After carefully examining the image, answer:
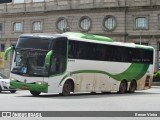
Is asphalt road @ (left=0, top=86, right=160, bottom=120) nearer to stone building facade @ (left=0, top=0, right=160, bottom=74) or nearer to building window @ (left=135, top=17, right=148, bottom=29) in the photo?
stone building facade @ (left=0, top=0, right=160, bottom=74)

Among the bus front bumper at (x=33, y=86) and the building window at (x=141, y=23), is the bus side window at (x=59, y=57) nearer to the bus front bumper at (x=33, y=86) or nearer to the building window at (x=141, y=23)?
the bus front bumper at (x=33, y=86)

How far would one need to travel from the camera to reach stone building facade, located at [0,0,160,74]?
62938 millimetres

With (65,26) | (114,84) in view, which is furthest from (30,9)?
(114,84)

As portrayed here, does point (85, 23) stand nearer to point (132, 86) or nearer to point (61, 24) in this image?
point (61, 24)

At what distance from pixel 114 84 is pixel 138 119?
16892mm

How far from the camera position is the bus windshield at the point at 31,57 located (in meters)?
24.7

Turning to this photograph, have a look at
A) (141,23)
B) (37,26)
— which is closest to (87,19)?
(141,23)

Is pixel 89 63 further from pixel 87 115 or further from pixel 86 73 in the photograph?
pixel 87 115

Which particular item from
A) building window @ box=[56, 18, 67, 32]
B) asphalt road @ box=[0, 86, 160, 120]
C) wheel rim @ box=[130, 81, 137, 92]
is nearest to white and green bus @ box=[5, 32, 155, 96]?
wheel rim @ box=[130, 81, 137, 92]

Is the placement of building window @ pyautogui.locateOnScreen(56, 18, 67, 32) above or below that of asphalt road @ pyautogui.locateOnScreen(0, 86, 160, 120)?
above

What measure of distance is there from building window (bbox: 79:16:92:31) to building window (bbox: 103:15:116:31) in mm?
2268

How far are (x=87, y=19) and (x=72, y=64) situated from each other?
40396 millimetres

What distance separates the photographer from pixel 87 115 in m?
15.4

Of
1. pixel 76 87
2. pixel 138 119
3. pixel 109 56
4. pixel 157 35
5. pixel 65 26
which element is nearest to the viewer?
pixel 138 119
